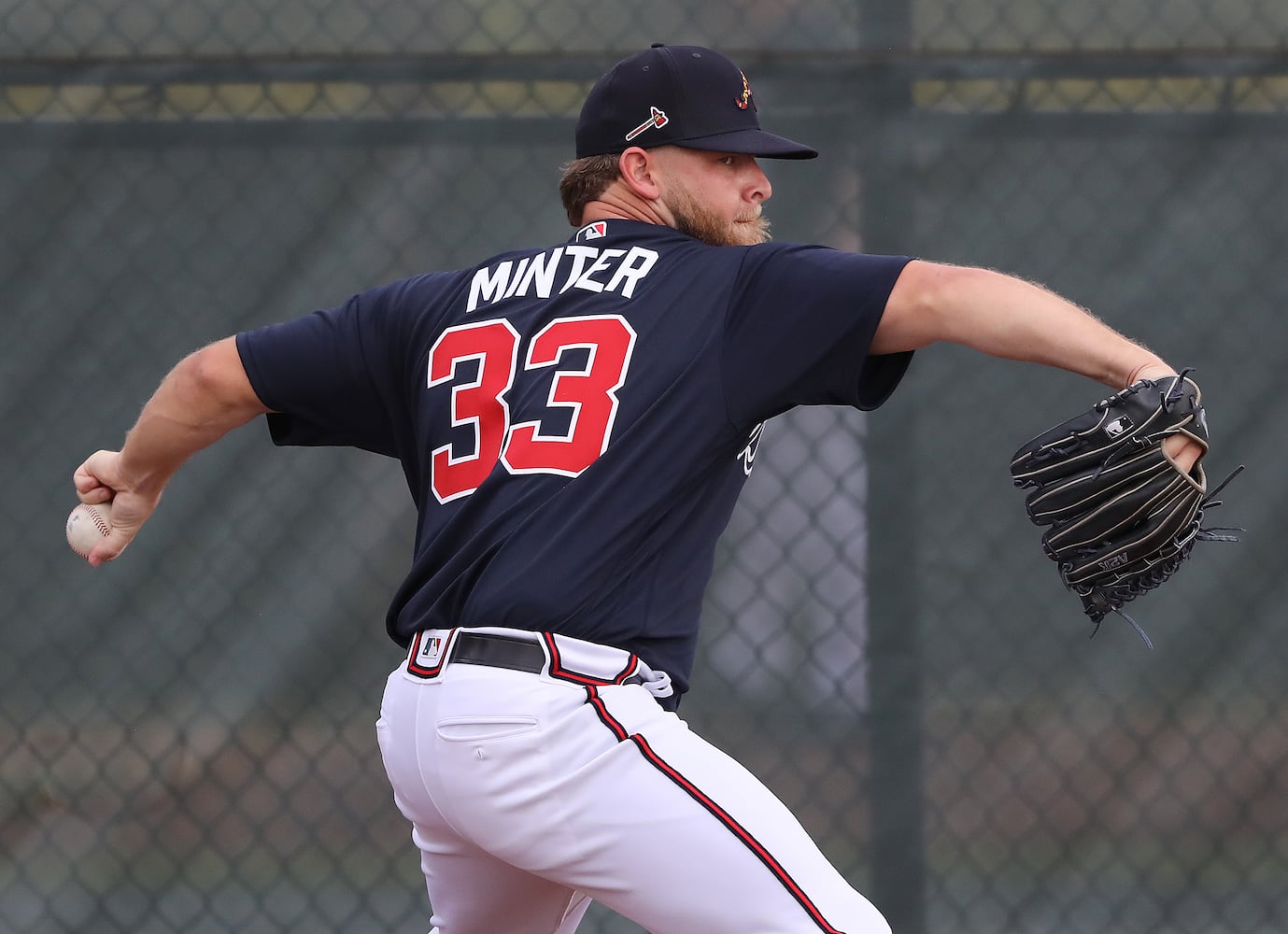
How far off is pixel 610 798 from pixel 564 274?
30.8 inches

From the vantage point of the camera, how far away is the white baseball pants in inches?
72.5

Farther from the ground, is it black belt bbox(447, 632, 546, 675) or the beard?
the beard

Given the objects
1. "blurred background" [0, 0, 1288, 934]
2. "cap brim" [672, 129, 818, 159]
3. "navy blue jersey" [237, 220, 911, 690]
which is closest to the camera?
"navy blue jersey" [237, 220, 911, 690]

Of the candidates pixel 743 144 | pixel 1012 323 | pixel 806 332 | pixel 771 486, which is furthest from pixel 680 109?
pixel 771 486

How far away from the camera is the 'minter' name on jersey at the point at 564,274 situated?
2.12m

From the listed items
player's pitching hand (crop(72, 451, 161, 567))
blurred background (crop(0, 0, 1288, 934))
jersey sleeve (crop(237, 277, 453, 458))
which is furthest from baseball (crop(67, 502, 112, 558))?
blurred background (crop(0, 0, 1288, 934))

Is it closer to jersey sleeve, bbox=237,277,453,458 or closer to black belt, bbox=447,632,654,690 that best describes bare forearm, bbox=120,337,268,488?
jersey sleeve, bbox=237,277,453,458

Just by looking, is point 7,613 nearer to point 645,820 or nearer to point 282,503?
point 282,503

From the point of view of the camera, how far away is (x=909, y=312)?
1.88 meters

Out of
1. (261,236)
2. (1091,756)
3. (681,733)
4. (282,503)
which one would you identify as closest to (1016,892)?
(1091,756)

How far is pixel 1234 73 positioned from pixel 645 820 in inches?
102

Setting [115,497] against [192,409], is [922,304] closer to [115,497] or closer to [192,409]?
[192,409]

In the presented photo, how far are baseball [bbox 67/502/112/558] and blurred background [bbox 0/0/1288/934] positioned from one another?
100 cm

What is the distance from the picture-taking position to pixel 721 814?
6.08 ft
